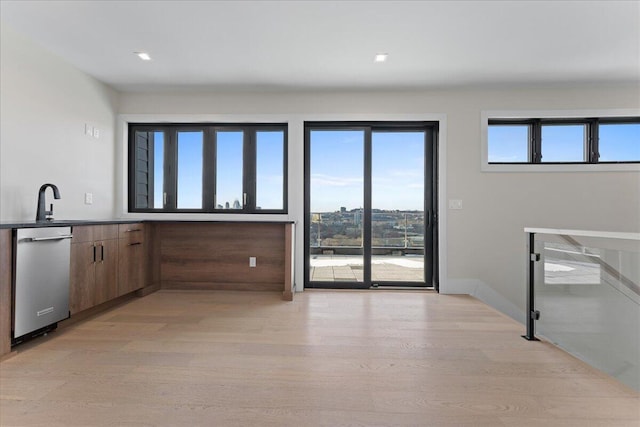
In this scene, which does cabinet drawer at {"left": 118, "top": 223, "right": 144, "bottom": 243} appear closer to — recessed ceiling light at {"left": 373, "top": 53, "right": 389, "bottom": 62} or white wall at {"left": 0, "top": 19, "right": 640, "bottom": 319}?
white wall at {"left": 0, "top": 19, "right": 640, "bottom": 319}

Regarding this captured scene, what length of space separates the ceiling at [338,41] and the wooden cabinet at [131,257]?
1.82 m


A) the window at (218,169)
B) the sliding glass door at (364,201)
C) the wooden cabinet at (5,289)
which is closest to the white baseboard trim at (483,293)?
the sliding glass door at (364,201)

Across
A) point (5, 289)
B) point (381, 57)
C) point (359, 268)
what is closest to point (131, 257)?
point (5, 289)

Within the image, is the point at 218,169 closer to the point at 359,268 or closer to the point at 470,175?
the point at 359,268

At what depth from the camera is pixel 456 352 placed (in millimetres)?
2174

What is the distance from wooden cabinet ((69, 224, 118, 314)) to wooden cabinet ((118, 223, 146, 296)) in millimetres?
80

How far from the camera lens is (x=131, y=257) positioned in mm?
3410

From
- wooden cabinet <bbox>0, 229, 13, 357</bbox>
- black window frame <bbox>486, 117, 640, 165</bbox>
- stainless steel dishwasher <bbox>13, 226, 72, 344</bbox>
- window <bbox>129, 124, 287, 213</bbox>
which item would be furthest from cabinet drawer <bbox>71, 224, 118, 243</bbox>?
→ black window frame <bbox>486, 117, 640, 165</bbox>

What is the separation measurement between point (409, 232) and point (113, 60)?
4.01 metres

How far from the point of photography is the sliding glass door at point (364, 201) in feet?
13.4

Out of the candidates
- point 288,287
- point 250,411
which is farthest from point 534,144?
point 250,411

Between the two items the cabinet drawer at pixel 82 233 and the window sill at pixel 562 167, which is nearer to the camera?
the cabinet drawer at pixel 82 233

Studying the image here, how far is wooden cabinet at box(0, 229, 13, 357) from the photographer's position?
2.00 metres

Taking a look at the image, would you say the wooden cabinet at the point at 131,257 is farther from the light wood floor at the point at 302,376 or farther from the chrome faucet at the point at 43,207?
the chrome faucet at the point at 43,207
